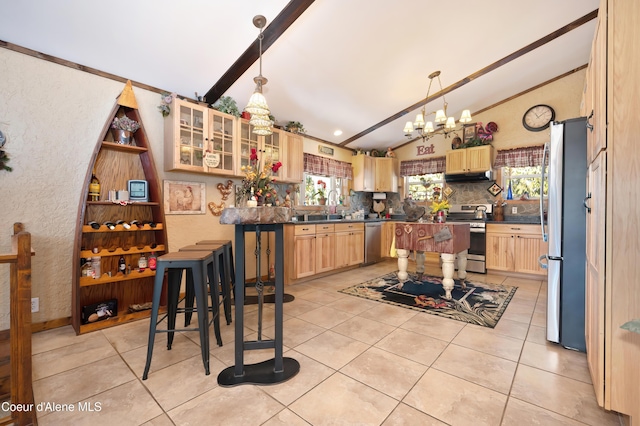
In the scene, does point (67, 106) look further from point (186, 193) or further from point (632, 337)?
point (632, 337)

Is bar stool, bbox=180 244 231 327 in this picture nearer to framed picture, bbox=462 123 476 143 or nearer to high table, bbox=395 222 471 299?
high table, bbox=395 222 471 299

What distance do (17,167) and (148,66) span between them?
4.55 feet

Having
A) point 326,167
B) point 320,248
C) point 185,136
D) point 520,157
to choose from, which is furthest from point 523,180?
point 185,136

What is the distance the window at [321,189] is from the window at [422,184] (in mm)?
1512

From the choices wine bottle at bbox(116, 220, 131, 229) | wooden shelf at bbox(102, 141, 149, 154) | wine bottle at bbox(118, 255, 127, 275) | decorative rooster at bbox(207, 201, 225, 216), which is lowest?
wine bottle at bbox(118, 255, 127, 275)

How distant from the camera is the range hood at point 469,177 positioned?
4715 mm

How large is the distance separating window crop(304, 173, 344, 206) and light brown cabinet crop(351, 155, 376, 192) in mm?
334

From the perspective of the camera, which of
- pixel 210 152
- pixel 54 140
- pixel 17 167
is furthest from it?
pixel 210 152

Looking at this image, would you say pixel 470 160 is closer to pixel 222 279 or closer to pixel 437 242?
pixel 437 242

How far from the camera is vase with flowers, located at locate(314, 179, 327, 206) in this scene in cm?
519

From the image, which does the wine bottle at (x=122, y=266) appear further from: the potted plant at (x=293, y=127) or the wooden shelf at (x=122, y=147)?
the potted plant at (x=293, y=127)

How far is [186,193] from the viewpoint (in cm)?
327

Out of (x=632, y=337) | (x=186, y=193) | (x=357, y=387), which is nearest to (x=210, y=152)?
(x=186, y=193)

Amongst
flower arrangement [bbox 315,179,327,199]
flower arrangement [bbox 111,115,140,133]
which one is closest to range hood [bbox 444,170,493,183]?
flower arrangement [bbox 315,179,327,199]
